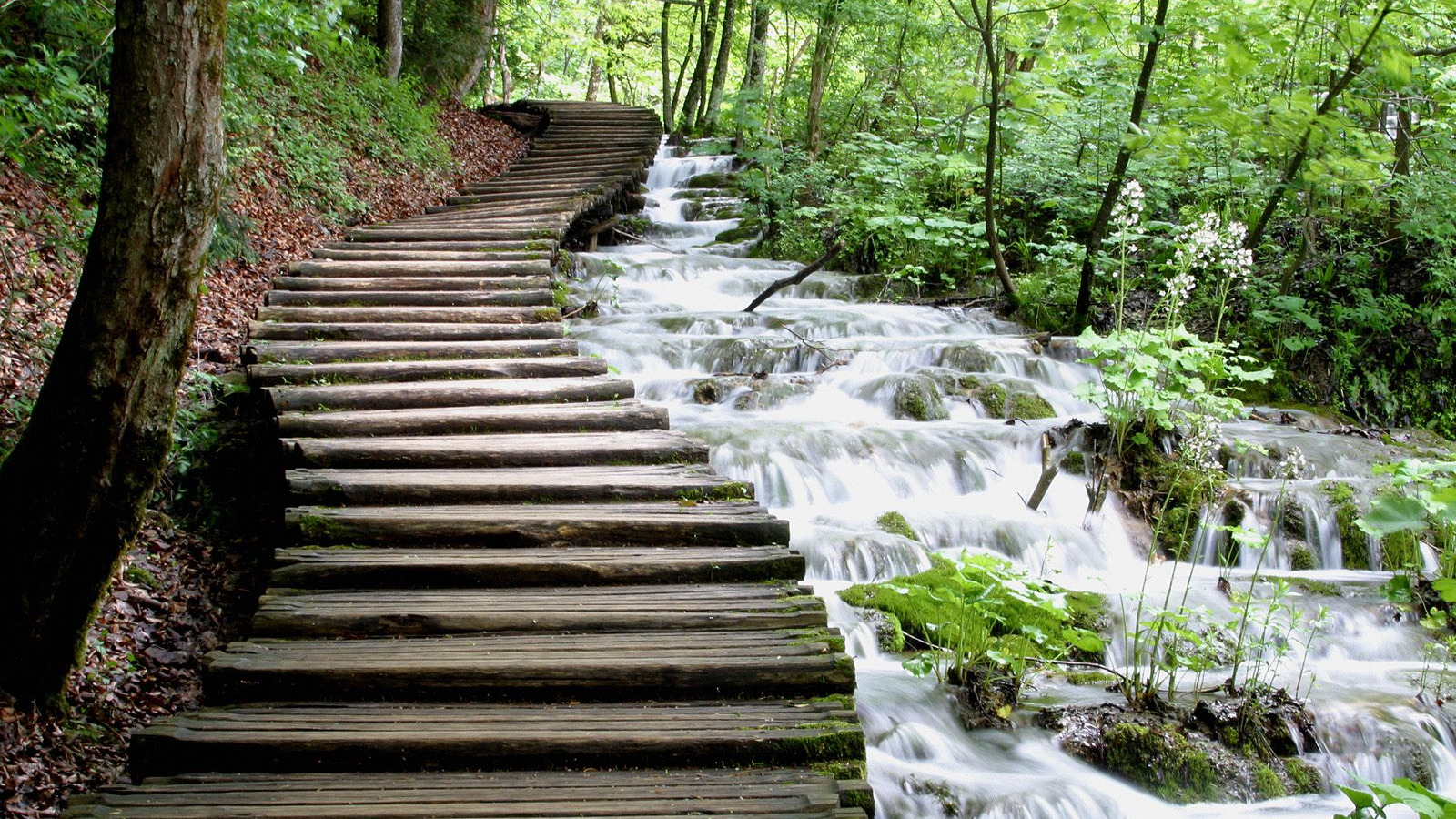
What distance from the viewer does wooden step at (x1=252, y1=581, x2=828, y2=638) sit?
3.45 m

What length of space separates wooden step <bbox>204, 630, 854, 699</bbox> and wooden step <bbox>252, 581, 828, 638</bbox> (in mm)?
119

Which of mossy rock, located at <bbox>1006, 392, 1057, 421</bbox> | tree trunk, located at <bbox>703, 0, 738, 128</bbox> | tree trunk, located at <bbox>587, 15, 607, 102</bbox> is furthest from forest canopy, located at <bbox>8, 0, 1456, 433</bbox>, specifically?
tree trunk, located at <bbox>587, 15, 607, 102</bbox>

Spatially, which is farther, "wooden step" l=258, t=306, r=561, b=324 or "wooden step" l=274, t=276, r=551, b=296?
"wooden step" l=274, t=276, r=551, b=296

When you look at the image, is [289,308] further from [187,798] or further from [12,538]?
[187,798]

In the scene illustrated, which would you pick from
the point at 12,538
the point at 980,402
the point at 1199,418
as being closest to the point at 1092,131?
the point at 980,402

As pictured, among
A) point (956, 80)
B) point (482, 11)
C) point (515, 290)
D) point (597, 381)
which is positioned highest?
point (482, 11)

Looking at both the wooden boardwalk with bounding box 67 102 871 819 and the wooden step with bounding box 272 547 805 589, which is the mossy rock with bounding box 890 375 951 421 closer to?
the wooden boardwalk with bounding box 67 102 871 819

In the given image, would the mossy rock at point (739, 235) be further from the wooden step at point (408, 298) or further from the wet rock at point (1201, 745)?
the wet rock at point (1201, 745)

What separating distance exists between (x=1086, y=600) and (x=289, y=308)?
19.7 ft

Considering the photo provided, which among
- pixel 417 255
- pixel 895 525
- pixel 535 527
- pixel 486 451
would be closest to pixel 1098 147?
pixel 895 525

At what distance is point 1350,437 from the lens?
8.12 m

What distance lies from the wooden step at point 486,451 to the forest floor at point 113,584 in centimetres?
85

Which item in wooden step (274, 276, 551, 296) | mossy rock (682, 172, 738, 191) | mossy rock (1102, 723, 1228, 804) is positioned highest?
mossy rock (682, 172, 738, 191)

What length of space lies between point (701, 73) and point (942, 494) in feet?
51.3
